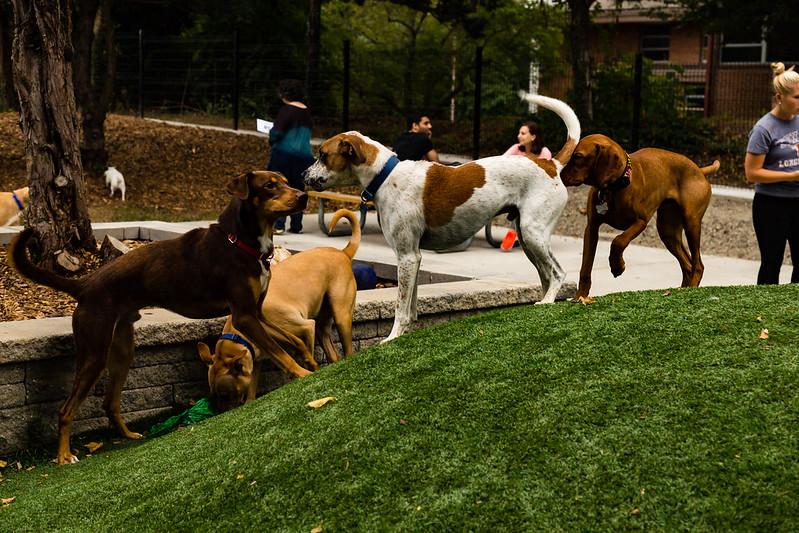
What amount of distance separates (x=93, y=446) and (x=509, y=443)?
2.90 meters

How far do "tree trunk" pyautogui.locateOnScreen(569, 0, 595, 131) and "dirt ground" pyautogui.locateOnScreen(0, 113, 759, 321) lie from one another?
11.8ft

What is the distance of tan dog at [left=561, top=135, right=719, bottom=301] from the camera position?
21.0ft

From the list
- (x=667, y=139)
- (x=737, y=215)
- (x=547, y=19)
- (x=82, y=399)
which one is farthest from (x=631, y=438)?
(x=547, y=19)

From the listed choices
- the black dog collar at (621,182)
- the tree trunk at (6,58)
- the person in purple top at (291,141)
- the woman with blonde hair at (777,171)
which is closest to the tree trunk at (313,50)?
the tree trunk at (6,58)

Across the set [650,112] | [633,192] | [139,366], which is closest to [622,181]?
[633,192]

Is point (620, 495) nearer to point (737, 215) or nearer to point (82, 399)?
point (82, 399)

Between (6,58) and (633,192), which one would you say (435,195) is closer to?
(633,192)

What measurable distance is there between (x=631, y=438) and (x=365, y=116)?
2040 centimetres

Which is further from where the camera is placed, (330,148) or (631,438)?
(330,148)

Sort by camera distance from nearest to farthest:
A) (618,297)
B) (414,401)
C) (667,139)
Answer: (414,401) < (618,297) < (667,139)

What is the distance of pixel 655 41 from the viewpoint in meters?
35.6

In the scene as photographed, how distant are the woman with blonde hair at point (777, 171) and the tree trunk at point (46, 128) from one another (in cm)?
526

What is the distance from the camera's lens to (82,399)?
20.5 ft

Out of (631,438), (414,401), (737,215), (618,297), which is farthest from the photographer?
(737,215)
